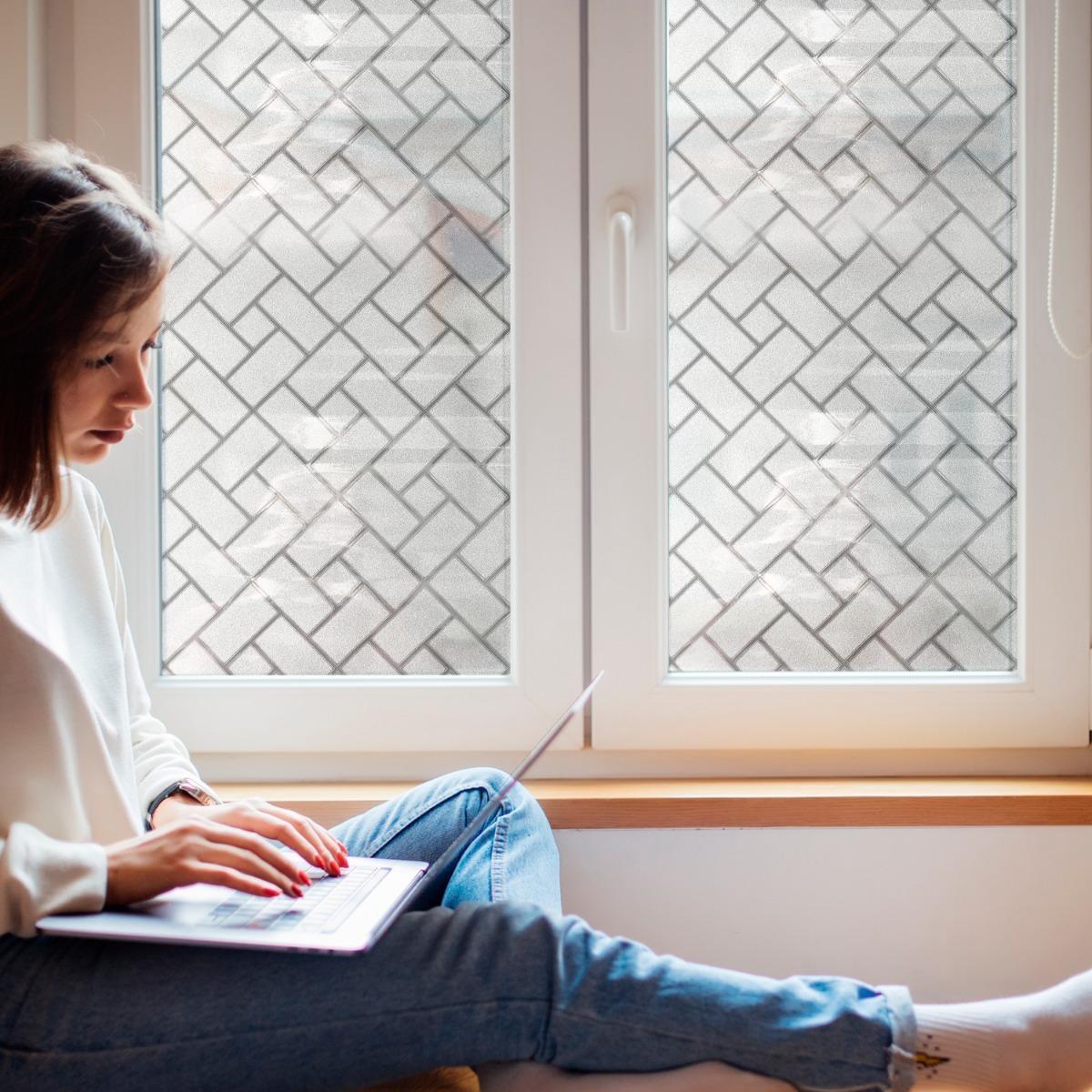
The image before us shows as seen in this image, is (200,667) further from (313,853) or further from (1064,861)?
(1064,861)

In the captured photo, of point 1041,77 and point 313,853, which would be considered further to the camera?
point 1041,77

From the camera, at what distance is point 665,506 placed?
1271 mm

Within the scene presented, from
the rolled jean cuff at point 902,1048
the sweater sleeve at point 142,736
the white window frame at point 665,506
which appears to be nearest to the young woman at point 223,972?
the rolled jean cuff at point 902,1048

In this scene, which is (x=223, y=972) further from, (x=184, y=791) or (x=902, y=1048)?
(x=902, y=1048)

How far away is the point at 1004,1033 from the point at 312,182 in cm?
111

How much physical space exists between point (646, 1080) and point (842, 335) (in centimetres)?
86

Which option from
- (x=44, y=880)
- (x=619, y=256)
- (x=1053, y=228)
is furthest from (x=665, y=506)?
(x=44, y=880)

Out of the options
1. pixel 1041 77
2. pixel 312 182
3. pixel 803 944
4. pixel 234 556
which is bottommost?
pixel 803 944

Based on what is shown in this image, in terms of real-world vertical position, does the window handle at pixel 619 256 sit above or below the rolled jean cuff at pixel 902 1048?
above

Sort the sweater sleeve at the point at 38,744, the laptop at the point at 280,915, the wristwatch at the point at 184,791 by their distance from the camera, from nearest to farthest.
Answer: the laptop at the point at 280,915, the sweater sleeve at the point at 38,744, the wristwatch at the point at 184,791

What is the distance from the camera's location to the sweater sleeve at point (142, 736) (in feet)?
3.31

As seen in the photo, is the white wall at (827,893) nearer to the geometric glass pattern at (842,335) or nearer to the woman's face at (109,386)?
→ the geometric glass pattern at (842,335)

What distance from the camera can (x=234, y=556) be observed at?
1302mm

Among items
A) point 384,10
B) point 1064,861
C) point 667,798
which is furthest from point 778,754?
point 384,10
